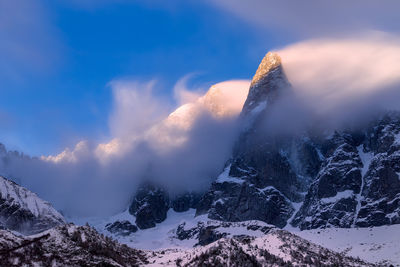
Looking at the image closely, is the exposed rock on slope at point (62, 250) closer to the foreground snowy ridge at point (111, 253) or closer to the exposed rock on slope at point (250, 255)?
the foreground snowy ridge at point (111, 253)

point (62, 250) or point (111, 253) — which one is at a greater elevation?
point (111, 253)

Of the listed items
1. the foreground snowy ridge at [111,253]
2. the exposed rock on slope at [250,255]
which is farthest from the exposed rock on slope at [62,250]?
the exposed rock on slope at [250,255]

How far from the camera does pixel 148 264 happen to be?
4424 inches

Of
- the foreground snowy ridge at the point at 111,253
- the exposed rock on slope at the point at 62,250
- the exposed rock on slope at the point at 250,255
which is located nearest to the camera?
the exposed rock on slope at the point at 62,250

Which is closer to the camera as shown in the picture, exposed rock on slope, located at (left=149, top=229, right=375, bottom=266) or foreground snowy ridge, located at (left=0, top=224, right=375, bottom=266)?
foreground snowy ridge, located at (left=0, top=224, right=375, bottom=266)

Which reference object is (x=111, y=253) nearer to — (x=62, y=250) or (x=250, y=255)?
(x=62, y=250)

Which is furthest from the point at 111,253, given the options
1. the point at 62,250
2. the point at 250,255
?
the point at 250,255

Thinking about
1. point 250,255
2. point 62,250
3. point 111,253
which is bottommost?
point 250,255

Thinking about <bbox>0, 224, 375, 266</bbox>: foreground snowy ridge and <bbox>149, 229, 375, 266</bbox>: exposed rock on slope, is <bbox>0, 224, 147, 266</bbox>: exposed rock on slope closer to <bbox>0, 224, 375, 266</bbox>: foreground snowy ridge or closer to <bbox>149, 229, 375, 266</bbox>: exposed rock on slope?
<bbox>0, 224, 375, 266</bbox>: foreground snowy ridge

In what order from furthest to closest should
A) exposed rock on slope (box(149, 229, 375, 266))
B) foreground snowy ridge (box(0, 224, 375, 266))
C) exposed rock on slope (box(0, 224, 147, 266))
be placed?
exposed rock on slope (box(149, 229, 375, 266)), foreground snowy ridge (box(0, 224, 375, 266)), exposed rock on slope (box(0, 224, 147, 266))

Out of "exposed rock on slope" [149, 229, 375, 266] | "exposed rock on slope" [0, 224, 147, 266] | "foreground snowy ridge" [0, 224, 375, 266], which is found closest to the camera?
"exposed rock on slope" [0, 224, 147, 266]

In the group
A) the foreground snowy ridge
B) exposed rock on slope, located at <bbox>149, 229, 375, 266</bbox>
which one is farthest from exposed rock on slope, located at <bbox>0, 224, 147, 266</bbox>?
exposed rock on slope, located at <bbox>149, 229, 375, 266</bbox>

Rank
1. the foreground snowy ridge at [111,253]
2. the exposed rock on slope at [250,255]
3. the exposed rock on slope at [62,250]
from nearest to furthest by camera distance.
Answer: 1. the exposed rock on slope at [62,250]
2. the foreground snowy ridge at [111,253]
3. the exposed rock on slope at [250,255]

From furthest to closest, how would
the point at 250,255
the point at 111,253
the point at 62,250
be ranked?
1. the point at 250,255
2. the point at 111,253
3. the point at 62,250
